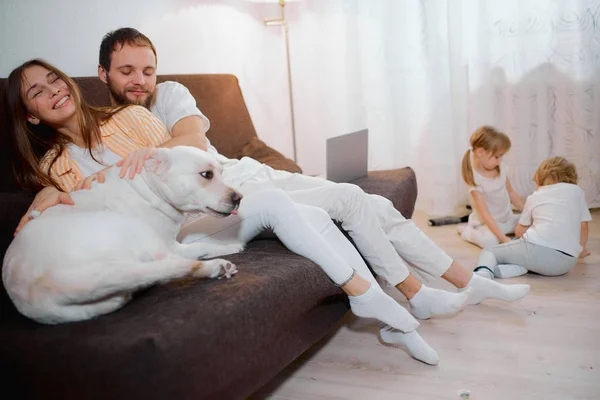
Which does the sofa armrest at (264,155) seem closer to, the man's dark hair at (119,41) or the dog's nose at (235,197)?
the man's dark hair at (119,41)

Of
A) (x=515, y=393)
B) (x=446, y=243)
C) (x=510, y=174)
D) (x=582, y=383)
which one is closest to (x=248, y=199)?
(x=515, y=393)

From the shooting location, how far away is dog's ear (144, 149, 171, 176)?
1425 millimetres

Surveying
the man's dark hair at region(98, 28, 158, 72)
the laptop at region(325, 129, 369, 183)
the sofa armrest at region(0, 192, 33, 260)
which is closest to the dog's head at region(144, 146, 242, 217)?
the sofa armrest at region(0, 192, 33, 260)

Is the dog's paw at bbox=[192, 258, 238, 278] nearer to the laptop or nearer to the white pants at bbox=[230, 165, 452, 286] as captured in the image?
the white pants at bbox=[230, 165, 452, 286]

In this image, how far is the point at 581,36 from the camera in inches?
122

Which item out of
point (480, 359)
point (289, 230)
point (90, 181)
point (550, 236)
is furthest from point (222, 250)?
point (550, 236)

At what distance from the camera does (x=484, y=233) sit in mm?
2838

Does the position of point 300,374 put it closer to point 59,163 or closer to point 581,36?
point 59,163

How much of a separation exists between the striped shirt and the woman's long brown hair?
21 mm

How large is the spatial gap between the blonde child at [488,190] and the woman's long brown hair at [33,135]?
1.91 meters

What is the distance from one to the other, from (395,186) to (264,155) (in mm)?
718

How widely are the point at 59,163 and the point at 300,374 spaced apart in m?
0.95

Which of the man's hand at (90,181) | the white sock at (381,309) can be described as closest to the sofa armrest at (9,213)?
the man's hand at (90,181)

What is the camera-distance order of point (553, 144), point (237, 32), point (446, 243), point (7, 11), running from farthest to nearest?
point (237, 32), point (553, 144), point (446, 243), point (7, 11)
